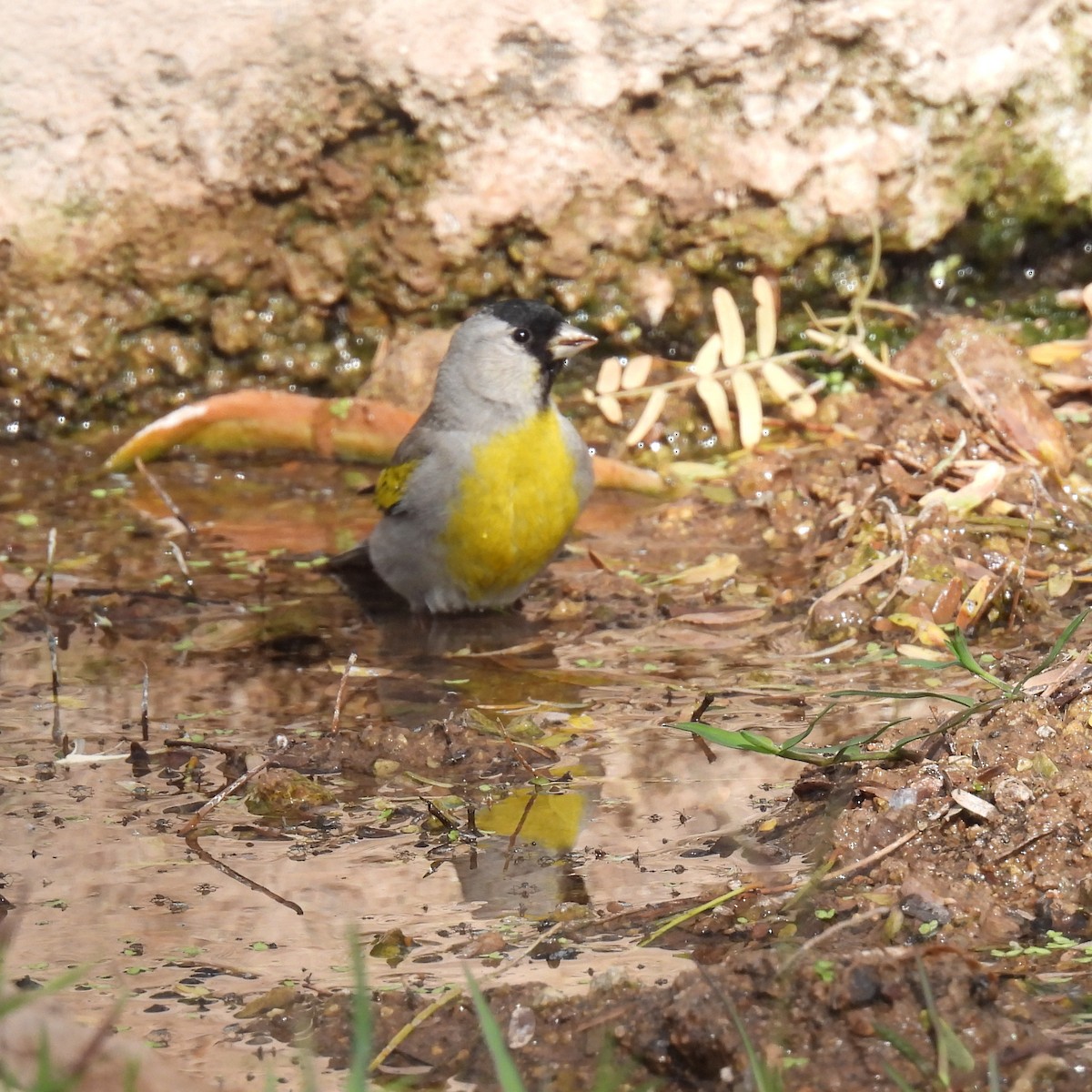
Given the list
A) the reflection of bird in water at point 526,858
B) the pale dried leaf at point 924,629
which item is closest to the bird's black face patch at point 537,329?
the pale dried leaf at point 924,629

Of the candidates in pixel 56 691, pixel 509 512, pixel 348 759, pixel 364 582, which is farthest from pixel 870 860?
pixel 364 582

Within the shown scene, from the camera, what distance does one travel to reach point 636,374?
7133 millimetres

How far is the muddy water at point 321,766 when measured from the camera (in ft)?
10.2

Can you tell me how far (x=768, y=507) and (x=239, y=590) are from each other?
1912 mm

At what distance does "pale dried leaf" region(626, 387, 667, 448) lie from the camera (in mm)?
6898

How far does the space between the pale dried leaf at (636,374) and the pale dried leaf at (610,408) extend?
0.08 m

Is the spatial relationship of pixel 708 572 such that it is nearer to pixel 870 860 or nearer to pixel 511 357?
pixel 511 357

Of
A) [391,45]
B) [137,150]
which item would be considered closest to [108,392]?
[137,150]

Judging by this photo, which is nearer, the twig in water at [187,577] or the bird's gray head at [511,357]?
the twig in water at [187,577]

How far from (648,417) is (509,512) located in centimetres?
150

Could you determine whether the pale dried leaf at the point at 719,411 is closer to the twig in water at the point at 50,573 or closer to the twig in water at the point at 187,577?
the twig in water at the point at 187,577

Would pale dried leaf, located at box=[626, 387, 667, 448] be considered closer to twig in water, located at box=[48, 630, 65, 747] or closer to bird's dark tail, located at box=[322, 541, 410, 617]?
bird's dark tail, located at box=[322, 541, 410, 617]

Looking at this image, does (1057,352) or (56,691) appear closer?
(56,691)


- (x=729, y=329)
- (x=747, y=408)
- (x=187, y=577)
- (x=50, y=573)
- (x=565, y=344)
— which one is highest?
(x=565, y=344)
